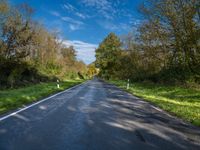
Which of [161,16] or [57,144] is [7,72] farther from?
[57,144]

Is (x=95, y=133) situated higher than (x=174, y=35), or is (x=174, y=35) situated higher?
(x=174, y=35)

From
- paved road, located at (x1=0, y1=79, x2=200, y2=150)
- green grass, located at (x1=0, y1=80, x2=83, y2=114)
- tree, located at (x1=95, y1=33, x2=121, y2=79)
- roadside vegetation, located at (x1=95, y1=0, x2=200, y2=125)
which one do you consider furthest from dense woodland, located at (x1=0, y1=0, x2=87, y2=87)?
tree, located at (x1=95, y1=33, x2=121, y2=79)

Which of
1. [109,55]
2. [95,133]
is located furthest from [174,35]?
[109,55]

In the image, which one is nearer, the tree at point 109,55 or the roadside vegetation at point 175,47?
the roadside vegetation at point 175,47

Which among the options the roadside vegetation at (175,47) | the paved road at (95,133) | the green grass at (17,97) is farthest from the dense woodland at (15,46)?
the paved road at (95,133)

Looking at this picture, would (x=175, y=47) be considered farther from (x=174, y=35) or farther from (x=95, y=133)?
(x=95, y=133)

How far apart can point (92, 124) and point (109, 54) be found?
242 ft

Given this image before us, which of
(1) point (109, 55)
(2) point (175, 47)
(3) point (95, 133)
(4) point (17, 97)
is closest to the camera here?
(3) point (95, 133)

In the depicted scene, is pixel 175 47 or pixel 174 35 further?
pixel 175 47

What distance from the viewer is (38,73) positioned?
44.2 m

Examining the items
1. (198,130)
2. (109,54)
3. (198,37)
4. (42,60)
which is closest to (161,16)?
(198,37)

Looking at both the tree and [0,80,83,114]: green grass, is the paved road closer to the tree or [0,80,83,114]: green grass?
[0,80,83,114]: green grass

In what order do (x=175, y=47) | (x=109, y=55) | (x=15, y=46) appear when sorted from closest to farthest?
(x=175, y=47)
(x=15, y=46)
(x=109, y=55)

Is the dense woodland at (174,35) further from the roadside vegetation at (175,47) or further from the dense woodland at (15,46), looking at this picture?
the dense woodland at (15,46)
